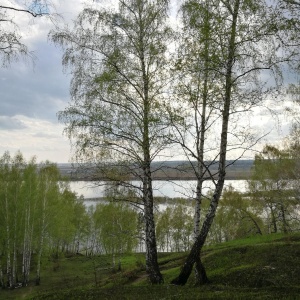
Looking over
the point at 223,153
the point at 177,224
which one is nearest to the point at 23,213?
the point at 223,153

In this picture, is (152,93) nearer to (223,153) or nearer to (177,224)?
(223,153)

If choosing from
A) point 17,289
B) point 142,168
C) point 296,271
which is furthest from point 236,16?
point 17,289

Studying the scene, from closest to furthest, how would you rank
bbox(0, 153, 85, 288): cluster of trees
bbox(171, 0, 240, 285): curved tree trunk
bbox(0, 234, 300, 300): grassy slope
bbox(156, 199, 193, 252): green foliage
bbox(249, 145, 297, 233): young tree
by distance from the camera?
bbox(0, 234, 300, 300): grassy slope → bbox(171, 0, 240, 285): curved tree trunk → bbox(249, 145, 297, 233): young tree → bbox(0, 153, 85, 288): cluster of trees → bbox(156, 199, 193, 252): green foliage

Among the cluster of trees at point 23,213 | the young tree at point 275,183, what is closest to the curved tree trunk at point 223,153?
the young tree at point 275,183

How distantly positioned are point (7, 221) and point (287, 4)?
83.3ft

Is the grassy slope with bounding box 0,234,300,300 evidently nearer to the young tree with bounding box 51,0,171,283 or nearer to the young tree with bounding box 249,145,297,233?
the young tree with bounding box 51,0,171,283

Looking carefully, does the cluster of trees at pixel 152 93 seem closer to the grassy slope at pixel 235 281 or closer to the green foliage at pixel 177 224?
the grassy slope at pixel 235 281

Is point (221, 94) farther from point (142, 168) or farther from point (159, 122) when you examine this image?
point (142, 168)

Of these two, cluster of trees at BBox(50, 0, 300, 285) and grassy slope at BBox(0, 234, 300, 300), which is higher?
cluster of trees at BBox(50, 0, 300, 285)

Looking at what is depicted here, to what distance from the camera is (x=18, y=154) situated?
32.2 m

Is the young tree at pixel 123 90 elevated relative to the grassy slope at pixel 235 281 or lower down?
elevated

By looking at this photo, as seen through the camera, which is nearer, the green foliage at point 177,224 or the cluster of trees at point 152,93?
the cluster of trees at point 152,93

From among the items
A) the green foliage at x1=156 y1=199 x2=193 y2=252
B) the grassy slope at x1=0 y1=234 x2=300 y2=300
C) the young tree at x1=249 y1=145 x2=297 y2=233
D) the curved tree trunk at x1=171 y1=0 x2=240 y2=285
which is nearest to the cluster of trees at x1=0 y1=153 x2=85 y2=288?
the grassy slope at x1=0 y1=234 x2=300 y2=300

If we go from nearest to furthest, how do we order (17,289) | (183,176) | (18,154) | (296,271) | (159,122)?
1. (159,122)
2. (296,271)
3. (183,176)
4. (17,289)
5. (18,154)
